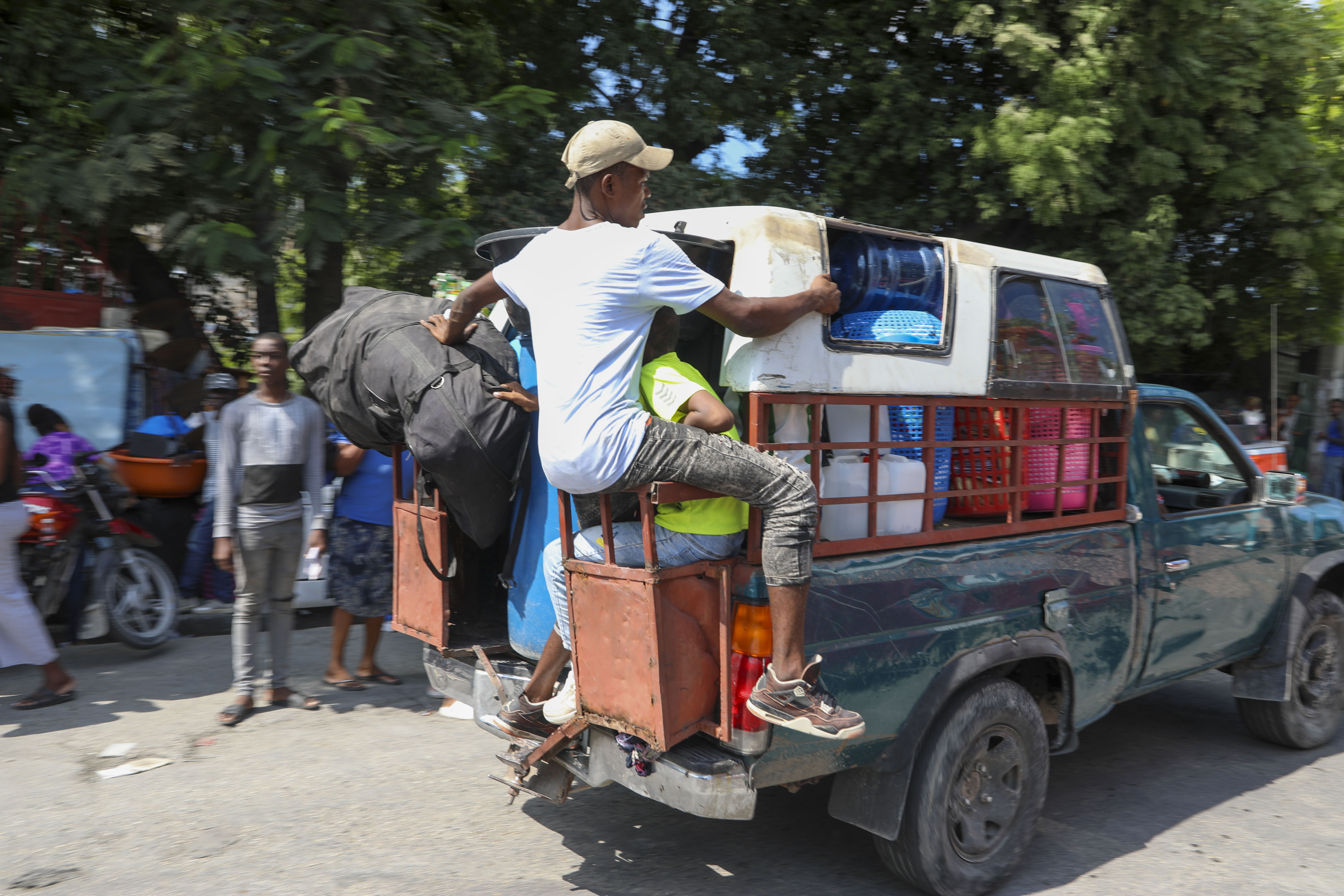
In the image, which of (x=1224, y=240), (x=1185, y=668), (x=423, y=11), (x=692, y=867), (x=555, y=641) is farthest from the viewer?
(x=1224, y=240)

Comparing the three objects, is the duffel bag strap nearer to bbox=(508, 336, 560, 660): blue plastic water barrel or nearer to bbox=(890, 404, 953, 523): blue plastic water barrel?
bbox=(508, 336, 560, 660): blue plastic water barrel

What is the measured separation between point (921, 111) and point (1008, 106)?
1.23 m

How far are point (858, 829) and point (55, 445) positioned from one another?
5.13 m

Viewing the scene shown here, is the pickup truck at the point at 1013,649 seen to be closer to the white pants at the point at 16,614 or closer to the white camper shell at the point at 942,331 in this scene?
the white camper shell at the point at 942,331

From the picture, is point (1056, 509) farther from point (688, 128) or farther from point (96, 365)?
point (688, 128)

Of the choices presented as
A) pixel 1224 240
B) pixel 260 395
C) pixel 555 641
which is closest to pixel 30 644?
pixel 260 395

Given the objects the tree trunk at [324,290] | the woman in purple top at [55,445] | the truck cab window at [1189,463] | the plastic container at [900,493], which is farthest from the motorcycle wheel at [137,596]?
the truck cab window at [1189,463]

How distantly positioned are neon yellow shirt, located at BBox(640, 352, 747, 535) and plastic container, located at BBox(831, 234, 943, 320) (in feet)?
2.50

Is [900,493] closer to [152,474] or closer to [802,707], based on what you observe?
[802,707]

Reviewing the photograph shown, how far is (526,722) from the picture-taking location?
3338mm

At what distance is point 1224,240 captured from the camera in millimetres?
12117

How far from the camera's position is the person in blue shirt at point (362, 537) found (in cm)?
548

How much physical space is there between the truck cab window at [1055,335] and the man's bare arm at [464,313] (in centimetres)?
177

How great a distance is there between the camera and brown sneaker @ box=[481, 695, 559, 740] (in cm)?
332
